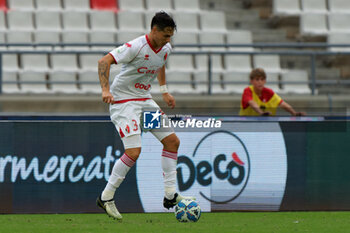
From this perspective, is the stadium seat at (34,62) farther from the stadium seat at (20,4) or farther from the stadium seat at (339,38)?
the stadium seat at (339,38)

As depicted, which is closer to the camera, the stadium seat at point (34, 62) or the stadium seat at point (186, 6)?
the stadium seat at point (34, 62)

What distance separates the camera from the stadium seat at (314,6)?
16.1m

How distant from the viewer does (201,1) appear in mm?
16859

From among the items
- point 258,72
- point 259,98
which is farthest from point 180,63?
point 258,72

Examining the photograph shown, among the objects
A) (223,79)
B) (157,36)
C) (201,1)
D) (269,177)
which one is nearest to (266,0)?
(201,1)

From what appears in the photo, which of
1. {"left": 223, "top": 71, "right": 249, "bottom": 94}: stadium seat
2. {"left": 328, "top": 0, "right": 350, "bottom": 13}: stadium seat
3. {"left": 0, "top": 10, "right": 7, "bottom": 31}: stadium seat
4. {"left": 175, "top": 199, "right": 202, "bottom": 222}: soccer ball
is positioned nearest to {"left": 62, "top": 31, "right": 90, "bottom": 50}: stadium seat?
{"left": 0, "top": 10, "right": 7, "bottom": 31}: stadium seat

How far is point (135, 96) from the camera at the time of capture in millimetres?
6906

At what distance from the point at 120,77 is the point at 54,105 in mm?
5723

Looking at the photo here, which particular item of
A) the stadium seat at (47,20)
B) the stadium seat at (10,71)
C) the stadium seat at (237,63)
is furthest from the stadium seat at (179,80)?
the stadium seat at (10,71)

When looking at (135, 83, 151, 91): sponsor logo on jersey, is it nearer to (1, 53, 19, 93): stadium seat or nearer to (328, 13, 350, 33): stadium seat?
(1, 53, 19, 93): stadium seat

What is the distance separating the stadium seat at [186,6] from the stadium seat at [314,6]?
2.46m

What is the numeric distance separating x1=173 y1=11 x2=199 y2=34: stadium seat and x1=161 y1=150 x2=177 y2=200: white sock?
327 inches

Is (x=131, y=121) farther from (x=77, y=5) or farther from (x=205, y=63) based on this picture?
(x=77, y=5)

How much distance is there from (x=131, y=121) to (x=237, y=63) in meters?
7.89
